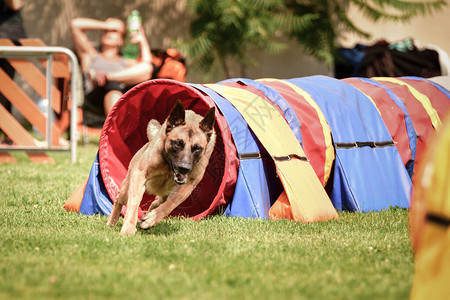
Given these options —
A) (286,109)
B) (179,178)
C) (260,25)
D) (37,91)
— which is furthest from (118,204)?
(260,25)

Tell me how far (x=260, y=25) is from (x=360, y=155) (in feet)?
23.4

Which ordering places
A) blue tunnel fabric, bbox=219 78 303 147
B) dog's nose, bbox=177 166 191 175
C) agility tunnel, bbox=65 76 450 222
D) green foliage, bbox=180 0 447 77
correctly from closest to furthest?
dog's nose, bbox=177 166 191 175, agility tunnel, bbox=65 76 450 222, blue tunnel fabric, bbox=219 78 303 147, green foliage, bbox=180 0 447 77

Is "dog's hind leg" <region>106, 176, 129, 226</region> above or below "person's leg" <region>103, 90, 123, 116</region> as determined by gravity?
above

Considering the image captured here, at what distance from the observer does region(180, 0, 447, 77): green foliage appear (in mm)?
13195

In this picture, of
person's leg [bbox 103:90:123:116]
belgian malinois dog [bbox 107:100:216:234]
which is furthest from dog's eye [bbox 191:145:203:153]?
person's leg [bbox 103:90:123:116]

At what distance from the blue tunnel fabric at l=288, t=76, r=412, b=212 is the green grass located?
0.35 metres

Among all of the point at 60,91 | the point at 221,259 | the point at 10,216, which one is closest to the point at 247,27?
the point at 60,91

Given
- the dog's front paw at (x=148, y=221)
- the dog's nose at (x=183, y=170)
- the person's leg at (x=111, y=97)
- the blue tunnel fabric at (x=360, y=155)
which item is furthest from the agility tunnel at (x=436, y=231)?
the person's leg at (x=111, y=97)

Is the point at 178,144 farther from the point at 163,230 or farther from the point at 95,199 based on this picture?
the point at 95,199

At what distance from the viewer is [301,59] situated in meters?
15.9

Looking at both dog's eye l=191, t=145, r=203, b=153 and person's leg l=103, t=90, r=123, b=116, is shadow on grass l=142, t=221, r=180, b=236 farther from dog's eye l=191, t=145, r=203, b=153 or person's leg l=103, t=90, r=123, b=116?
person's leg l=103, t=90, r=123, b=116

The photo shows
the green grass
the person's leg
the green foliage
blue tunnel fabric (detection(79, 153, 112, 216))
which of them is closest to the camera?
the green grass

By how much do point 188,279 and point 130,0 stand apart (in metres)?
12.4

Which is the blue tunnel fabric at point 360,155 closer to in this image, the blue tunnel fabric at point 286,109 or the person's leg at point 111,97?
the blue tunnel fabric at point 286,109
